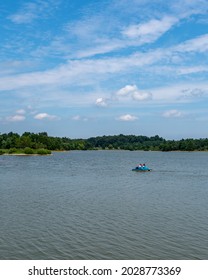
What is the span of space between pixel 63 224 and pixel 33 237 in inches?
152

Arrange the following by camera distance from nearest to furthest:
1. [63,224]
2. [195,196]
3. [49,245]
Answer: [49,245] < [63,224] < [195,196]

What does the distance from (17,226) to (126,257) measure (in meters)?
9.08

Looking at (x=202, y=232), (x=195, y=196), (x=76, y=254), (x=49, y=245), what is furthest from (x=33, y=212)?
(x=195, y=196)

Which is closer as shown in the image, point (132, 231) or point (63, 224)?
point (132, 231)

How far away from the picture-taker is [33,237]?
22.0 metres

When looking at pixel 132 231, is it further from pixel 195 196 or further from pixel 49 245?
pixel 195 196

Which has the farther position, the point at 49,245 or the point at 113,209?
the point at 113,209

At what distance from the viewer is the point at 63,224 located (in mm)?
25578

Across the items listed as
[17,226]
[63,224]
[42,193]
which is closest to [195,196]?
[42,193]
